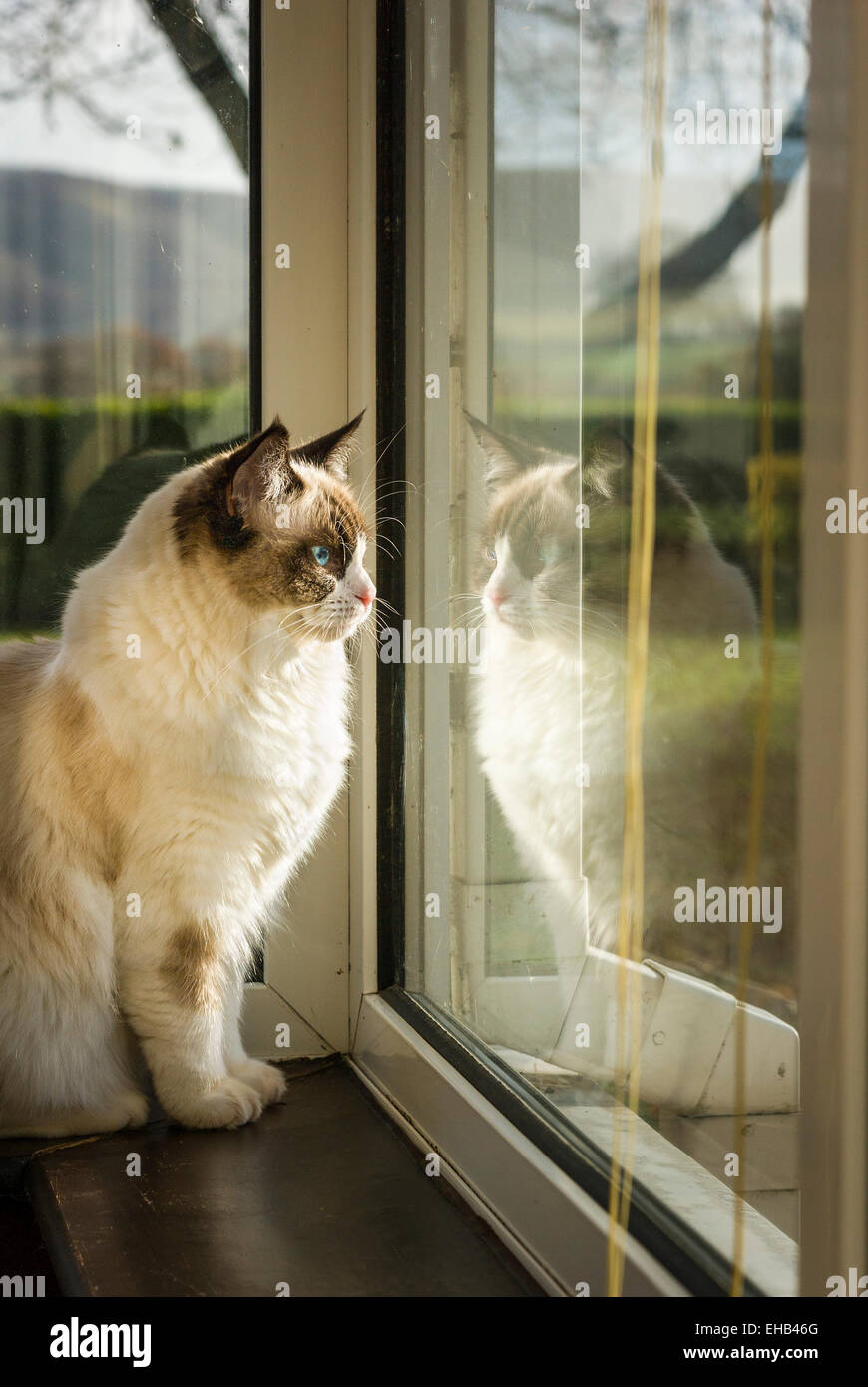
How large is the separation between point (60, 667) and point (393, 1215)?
2.76 ft

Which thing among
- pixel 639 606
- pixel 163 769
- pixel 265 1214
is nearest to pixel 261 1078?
pixel 265 1214

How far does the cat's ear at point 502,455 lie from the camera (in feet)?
4.84

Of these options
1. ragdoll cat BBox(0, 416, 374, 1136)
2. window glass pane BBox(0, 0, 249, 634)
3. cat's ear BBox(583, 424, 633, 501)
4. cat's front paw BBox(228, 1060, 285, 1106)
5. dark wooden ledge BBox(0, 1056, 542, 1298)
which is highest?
window glass pane BBox(0, 0, 249, 634)

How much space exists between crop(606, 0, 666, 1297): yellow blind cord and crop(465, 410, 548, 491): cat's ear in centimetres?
29

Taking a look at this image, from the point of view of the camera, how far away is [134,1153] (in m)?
1.61

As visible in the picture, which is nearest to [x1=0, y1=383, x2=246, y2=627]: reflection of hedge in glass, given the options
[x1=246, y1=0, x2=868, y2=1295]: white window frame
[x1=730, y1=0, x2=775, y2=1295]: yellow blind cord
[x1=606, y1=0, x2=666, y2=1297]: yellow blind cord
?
[x1=246, y1=0, x2=868, y2=1295]: white window frame

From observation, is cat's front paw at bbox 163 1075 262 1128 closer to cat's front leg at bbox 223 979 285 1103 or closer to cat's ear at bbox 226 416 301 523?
cat's front leg at bbox 223 979 285 1103

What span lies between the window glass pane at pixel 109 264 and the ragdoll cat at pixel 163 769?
31 centimetres

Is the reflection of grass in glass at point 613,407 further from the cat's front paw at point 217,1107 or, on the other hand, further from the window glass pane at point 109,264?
the cat's front paw at point 217,1107

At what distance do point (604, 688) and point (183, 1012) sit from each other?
751 mm

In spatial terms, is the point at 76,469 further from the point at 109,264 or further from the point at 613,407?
the point at 613,407

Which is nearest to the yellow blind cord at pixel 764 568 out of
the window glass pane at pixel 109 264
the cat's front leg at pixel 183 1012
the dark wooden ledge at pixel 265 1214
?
the dark wooden ledge at pixel 265 1214

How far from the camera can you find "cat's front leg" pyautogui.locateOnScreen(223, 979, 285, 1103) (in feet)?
5.78
